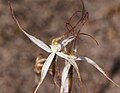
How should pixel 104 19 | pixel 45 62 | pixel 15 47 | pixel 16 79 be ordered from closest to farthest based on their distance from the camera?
1. pixel 45 62
2. pixel 16 79
3. pixel 15 47
4. pixel 104 19

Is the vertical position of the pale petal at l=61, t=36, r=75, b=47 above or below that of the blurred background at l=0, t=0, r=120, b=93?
below

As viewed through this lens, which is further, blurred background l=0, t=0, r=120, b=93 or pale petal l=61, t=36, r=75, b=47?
blurred background l=0, t=0, r=120, b=93

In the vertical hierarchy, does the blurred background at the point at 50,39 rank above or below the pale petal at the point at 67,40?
above

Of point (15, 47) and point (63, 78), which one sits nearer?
point (63, 78)

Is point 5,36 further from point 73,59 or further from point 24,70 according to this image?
point 73,59

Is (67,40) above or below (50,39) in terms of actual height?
below

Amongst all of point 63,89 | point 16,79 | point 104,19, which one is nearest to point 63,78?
point 63,89

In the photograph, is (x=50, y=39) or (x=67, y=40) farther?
(x=50, y=39)

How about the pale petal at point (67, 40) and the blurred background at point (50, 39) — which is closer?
the pale petal at point (67, 40)
